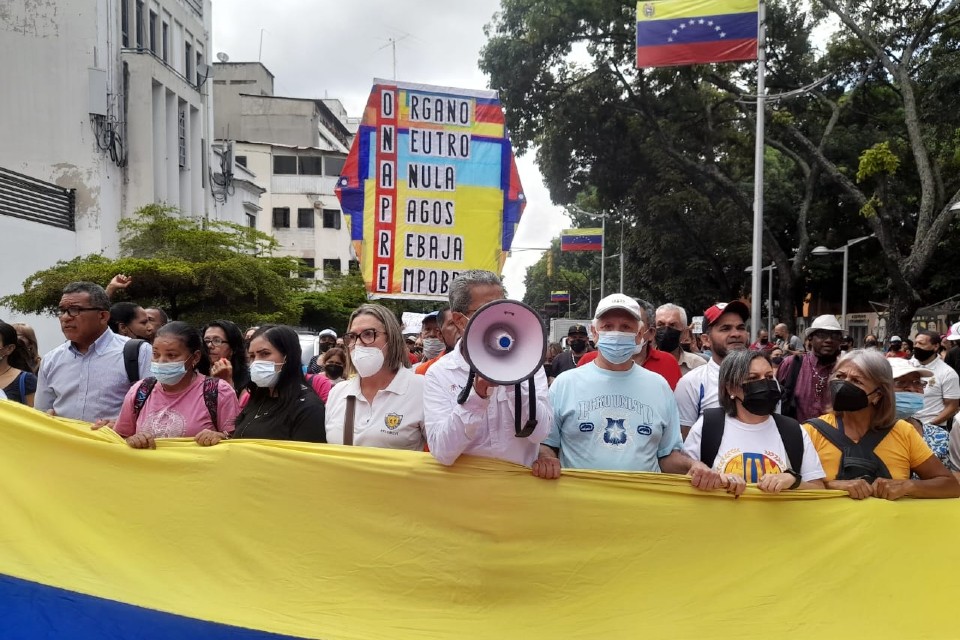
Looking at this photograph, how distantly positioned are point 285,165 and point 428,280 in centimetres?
4465

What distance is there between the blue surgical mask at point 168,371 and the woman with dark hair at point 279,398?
316 millimetres

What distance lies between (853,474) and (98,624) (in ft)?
9.74

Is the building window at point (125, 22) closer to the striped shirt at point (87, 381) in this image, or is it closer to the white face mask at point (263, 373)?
the striped shirt at point (87, 381)

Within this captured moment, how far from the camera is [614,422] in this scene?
3240mm

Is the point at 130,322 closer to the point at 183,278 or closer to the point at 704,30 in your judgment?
the point at 183,278

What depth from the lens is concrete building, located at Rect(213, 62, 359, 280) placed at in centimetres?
4862

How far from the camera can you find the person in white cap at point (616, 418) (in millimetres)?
3236

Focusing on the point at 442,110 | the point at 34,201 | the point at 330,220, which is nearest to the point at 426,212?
the point at 442,110

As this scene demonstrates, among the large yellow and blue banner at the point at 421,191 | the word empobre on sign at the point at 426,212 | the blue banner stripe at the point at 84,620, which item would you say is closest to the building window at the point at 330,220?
the large yellow and blue banner at the point at 421,191

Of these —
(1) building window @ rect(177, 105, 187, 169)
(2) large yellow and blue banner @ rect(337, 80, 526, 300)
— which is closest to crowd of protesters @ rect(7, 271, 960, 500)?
(2) large yellow and blue banner @ rect(337, 80, 526, 300)

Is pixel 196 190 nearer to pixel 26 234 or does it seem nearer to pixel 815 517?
pixel 26 234

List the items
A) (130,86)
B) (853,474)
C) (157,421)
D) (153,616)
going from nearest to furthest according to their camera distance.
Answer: (153,616)
(853,474)
(157,421)
(130,86)

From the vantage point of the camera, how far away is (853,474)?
3.40 m

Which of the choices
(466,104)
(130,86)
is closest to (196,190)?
(130,86)
